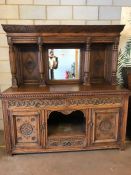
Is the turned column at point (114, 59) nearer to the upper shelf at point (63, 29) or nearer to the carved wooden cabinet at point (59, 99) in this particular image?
the carved wooden cabinet at point (59, 99)

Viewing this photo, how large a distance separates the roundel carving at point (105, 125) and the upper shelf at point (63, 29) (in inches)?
46.3

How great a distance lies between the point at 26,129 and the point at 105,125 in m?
1.01

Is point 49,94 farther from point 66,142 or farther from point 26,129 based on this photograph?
point 66,142

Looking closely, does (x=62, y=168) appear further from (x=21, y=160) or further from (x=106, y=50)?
(x=106, y=50)

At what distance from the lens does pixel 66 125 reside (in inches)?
99.3

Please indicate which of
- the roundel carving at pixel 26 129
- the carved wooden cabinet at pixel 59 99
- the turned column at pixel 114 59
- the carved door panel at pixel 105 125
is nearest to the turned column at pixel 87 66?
the carved wooden cabinet at pixel 59 99

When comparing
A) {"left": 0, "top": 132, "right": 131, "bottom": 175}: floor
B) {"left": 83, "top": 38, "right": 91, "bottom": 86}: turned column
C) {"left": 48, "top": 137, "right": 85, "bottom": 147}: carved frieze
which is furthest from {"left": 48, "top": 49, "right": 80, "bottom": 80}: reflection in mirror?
→ {"left": 0, "top": 132, "right": 131, "bottom": 175}: floor

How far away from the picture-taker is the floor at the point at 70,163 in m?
1.96

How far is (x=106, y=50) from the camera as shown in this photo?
2.58 m

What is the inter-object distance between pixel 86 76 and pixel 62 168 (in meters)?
1.22

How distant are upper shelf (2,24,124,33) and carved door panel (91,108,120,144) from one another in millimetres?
1028

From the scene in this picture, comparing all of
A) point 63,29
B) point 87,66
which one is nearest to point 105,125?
point 87,66

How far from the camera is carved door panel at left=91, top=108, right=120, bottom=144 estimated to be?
220cm

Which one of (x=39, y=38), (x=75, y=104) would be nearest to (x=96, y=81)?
(x=75, y=104)
